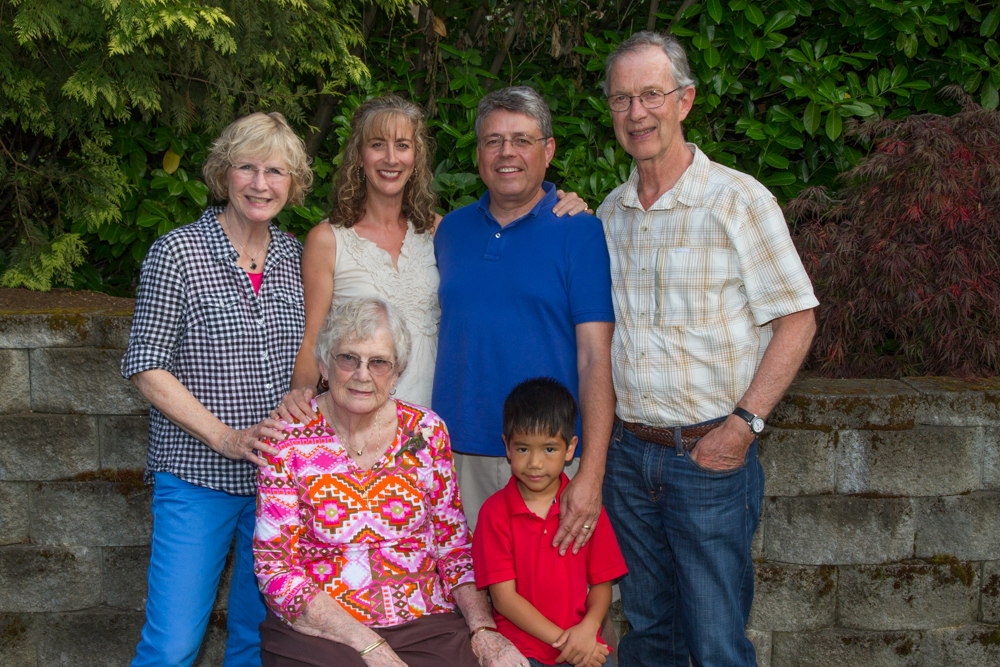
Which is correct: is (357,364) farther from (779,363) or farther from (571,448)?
(779,363)

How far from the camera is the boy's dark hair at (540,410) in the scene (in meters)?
2.20

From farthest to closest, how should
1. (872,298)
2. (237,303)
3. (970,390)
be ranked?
(872,298) < (970,390) < (237,303)

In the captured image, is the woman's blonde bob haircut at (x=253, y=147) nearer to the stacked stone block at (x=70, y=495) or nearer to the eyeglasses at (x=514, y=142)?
the eyeglasses at (x=514, y=142)

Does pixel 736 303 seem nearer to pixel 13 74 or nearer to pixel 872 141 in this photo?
pixel 872 141

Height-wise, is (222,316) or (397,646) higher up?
(222,316)

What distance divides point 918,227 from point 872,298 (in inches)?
12.0

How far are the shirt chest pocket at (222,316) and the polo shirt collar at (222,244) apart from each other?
118 millimetres

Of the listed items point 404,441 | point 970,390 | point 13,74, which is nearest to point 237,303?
point 404,441

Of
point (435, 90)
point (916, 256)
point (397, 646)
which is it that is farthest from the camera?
point (435, 90)

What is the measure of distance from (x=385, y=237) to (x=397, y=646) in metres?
1.28

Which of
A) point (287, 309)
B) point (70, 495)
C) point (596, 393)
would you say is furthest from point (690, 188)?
point (70, 495)

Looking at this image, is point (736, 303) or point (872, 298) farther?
point (872, 298)

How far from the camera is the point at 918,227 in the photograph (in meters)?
3.06

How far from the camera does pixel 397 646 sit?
2.13 m
